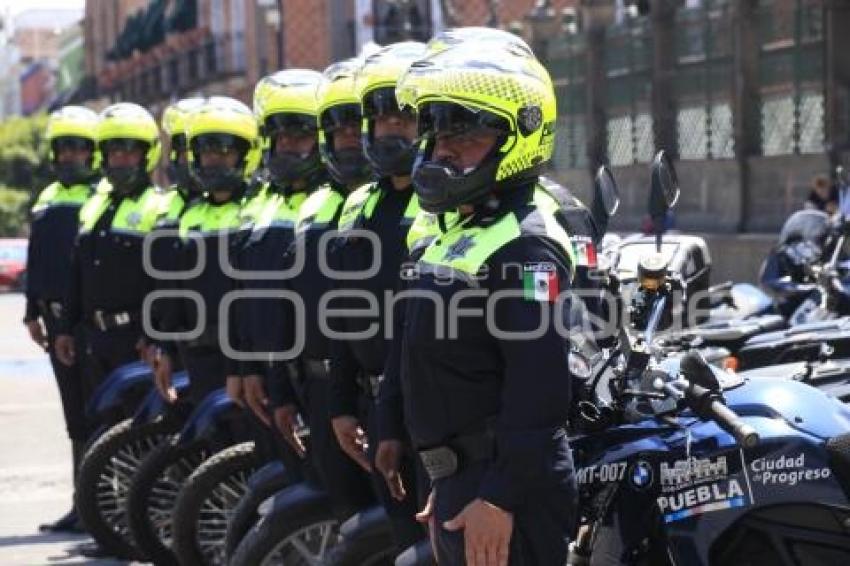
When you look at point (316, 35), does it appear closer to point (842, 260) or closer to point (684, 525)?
point (842, 260)

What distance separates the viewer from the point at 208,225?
7184 mm

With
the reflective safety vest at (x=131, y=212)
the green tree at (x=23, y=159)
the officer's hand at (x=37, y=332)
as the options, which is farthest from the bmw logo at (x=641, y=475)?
the green tree at (x=23, y=159)

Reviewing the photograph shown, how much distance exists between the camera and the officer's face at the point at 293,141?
6.37m

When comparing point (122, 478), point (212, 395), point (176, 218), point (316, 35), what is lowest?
point (122, 478)

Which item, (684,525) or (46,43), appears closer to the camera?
(684,525)

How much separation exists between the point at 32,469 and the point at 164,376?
3.45m

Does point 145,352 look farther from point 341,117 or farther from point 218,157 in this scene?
point 341,117

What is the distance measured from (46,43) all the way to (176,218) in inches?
3935

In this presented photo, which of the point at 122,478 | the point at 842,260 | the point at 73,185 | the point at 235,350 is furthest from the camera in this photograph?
the point at 73,185

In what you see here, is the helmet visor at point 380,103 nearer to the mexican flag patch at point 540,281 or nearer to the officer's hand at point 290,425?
the officer's hand at point 290,425

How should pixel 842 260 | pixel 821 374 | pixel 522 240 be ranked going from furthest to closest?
pixel 842 260 < pixel 821 374 < pixel 522 240

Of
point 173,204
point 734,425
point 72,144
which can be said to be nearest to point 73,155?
point 72,144

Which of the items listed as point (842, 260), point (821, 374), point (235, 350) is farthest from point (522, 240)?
point (842, 260)

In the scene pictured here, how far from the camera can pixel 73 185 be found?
29.2ft
